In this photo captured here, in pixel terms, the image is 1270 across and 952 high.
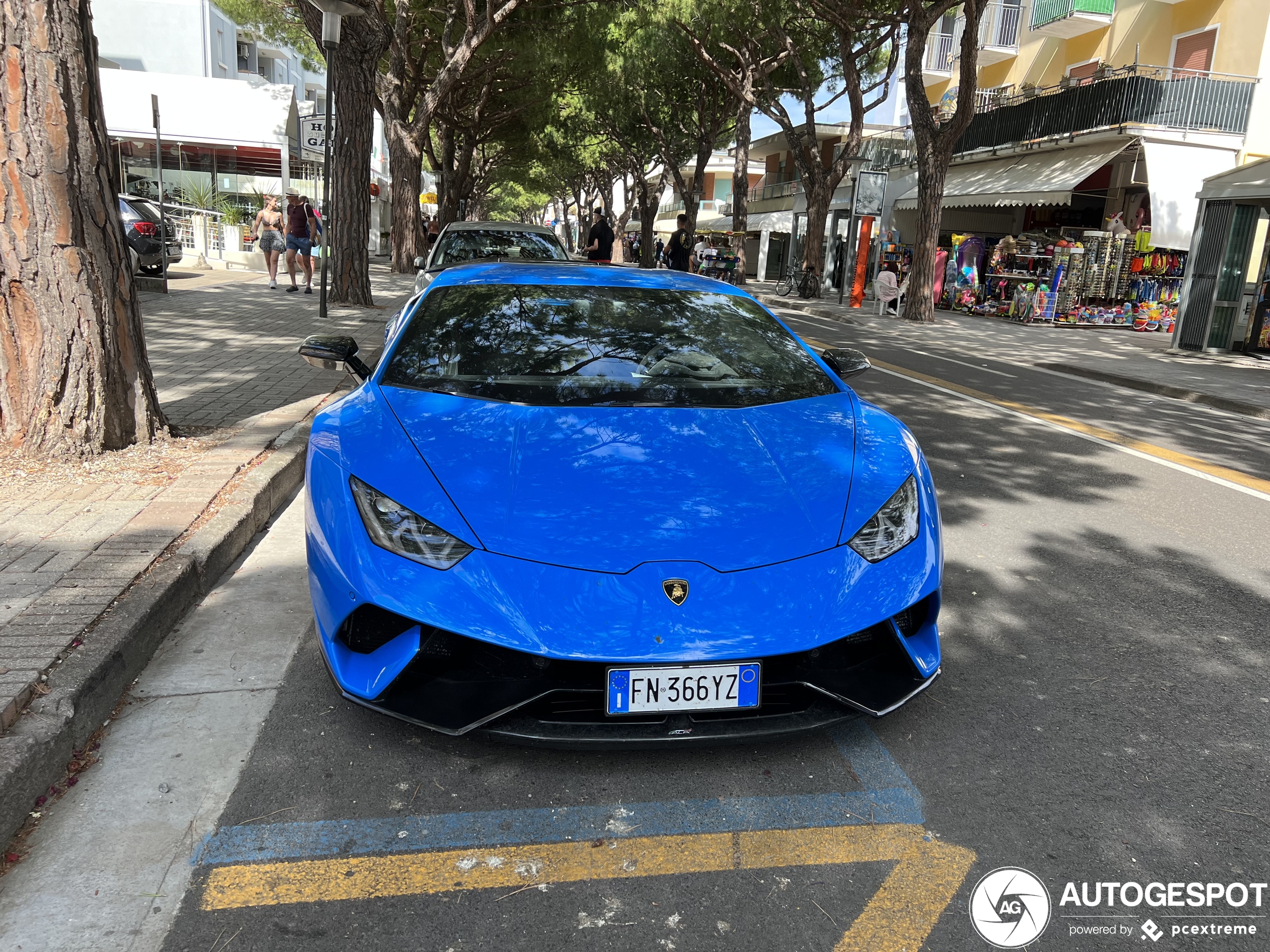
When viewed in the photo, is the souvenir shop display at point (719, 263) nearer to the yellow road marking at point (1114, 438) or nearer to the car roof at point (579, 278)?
the yellow road marking at point (1114, 438)

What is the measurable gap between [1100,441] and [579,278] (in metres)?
5.18

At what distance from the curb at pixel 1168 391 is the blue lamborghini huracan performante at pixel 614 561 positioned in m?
8.50

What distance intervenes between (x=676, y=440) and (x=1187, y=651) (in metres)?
2.13

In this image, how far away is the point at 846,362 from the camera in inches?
160

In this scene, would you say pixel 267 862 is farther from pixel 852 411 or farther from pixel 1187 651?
pixel 1187 651

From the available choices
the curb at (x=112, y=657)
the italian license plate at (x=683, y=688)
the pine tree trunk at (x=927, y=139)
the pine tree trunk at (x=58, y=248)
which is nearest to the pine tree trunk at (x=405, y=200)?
the pine tree trunk at (x=927, y=139)

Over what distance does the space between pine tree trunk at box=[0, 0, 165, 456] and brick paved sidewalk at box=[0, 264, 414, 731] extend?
51 cm

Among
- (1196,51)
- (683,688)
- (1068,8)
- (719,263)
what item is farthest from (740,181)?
(683,688)

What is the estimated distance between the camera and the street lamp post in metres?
10.9

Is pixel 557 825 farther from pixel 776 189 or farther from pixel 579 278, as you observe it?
pixel 776 189

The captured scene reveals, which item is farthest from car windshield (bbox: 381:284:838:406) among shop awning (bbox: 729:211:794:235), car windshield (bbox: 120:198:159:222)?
shop awning (bbox: 729:211:794:235)

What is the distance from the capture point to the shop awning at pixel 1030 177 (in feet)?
67.1

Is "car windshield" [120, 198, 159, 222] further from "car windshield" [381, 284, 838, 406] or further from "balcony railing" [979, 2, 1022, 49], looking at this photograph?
"balcony railing" [979, 2, 1022, 49]

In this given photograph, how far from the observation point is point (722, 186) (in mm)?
70875
